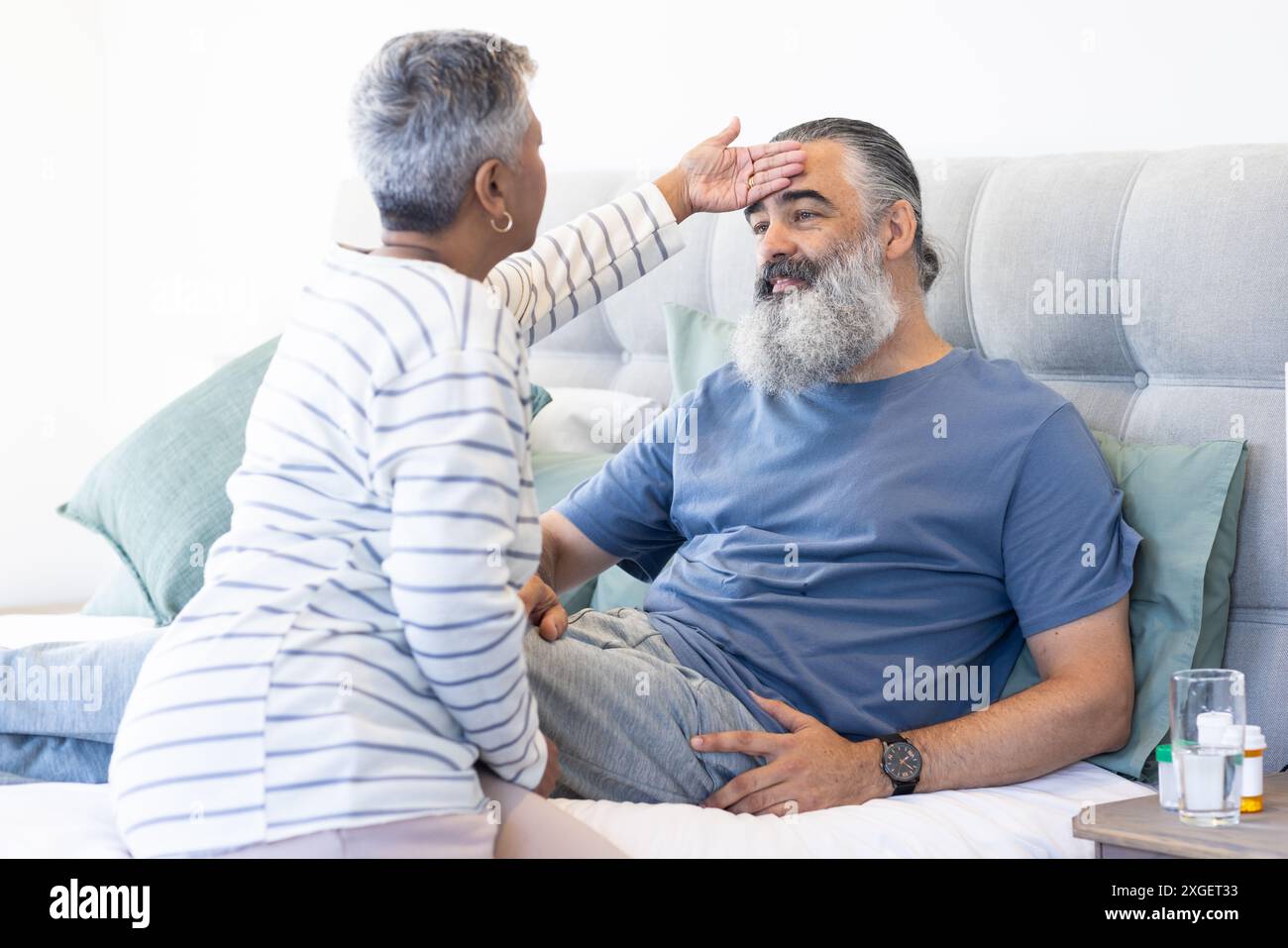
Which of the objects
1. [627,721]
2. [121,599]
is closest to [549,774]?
[627,721]

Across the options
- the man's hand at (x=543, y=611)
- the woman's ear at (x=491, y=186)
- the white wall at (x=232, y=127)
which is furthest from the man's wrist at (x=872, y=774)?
the white wall at (x=232, y=127)

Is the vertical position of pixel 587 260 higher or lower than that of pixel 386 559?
higher

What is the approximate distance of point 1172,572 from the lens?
5.22 ft

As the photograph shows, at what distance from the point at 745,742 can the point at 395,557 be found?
1.77ft

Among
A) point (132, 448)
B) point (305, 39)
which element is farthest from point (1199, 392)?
point (305, 39)

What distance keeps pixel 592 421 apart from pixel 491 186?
3.39ft

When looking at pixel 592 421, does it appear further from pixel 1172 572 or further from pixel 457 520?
pixel 457 520

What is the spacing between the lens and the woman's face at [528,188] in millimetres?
1229

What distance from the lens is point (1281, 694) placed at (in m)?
1.60

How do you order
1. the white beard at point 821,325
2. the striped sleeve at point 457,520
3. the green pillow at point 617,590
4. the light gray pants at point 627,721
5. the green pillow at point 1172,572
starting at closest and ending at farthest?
the striped sleeve at point 457,520 < the light gray pants at point 627,721 < the green pillow at point 1172,572 < the white beard at point 821,325 < the green pillow at point 617,590

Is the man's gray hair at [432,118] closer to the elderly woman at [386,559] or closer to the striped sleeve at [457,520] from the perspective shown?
the elderly woman at [386,559]

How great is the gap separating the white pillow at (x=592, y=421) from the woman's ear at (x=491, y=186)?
39.2 inches

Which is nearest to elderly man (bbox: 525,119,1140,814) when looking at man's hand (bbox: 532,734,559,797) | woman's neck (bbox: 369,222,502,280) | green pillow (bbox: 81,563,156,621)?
man's hand (bbox: 532,734,559,797)
